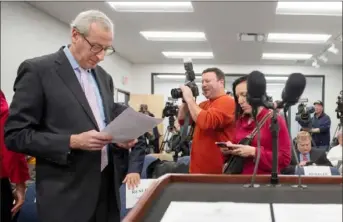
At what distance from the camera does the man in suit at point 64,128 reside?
1184 mm

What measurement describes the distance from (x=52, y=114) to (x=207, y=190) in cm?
61

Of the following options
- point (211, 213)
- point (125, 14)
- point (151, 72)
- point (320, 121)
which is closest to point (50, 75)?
point (211, 213)

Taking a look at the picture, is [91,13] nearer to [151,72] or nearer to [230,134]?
[230,134]

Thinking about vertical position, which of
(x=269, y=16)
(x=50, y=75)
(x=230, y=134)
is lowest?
(x=230, y=134)

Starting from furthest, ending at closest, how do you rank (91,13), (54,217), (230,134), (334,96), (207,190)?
1. (334,96)
2. (230,134)
3. (91,13)
4. (54,217)
5. (207,190)

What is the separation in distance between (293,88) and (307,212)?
0.25 m

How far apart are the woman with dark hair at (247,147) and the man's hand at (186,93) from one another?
0.41 metres

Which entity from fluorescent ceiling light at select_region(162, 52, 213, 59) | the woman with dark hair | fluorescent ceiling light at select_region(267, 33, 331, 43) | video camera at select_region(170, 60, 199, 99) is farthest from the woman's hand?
fluorescent ceiling light at select_region(162, 52, 213, 59)

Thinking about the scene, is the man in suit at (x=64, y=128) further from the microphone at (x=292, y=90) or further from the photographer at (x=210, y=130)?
the photographer at (x=210, y=130)

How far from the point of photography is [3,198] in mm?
1765

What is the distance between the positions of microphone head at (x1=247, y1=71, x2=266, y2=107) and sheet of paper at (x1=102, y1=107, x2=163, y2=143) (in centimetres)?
44

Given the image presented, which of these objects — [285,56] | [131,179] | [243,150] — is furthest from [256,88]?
[285,56]

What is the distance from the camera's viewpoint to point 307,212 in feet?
2.22

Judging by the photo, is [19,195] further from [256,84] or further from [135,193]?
[256,84]
